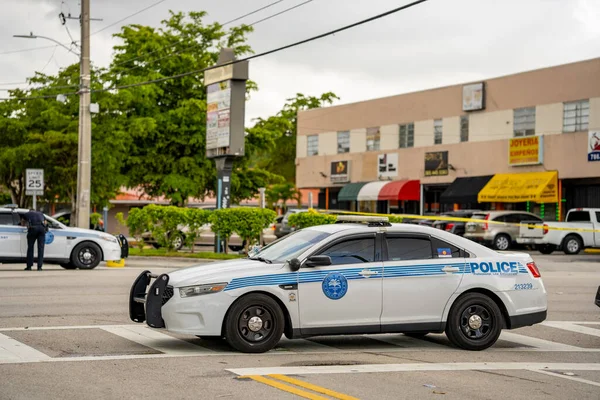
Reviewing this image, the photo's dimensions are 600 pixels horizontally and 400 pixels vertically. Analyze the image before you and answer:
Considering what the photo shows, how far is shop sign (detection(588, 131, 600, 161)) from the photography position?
41.5m

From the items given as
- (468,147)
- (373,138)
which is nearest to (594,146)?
(468,147)

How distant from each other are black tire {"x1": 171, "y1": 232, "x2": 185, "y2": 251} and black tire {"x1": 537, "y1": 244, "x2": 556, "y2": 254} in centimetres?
1537

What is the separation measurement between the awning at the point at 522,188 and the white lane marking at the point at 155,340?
3335 cm

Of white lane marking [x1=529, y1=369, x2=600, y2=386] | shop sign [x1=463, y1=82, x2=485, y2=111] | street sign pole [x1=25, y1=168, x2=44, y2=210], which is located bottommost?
white lane marking [x1=529, y1=369, x2=600, y2=386]

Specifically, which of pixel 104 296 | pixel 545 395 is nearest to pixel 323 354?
pixel 545 395

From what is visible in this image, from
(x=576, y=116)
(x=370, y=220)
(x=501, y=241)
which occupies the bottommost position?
(x=501, y=241)

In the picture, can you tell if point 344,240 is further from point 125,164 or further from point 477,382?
point 125,164

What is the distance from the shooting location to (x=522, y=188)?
44156mm

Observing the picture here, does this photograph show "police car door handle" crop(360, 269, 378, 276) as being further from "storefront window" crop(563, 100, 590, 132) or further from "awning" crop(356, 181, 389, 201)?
"awning" crop(356, 181, 389, 201)

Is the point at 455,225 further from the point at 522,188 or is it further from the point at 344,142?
the point at 344,142

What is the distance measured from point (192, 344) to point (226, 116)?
2241 cm

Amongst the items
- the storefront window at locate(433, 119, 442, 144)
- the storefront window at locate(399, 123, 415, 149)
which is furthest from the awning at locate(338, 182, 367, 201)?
the storefront window at locate(433, 119, 442, 144)

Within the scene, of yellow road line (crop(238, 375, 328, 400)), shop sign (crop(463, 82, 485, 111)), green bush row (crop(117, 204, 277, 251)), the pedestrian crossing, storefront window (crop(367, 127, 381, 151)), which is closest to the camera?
yellow road line (crop(238, 375, 328, 400))

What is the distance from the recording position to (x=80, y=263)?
955 inches
